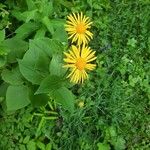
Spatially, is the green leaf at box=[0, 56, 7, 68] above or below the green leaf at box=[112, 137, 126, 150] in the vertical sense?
above

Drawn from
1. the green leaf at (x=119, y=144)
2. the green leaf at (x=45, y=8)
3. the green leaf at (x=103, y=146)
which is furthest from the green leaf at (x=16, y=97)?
the green leaf at (x=119, y=144)

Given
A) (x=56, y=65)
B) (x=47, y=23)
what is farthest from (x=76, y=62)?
(x=47, y=23)

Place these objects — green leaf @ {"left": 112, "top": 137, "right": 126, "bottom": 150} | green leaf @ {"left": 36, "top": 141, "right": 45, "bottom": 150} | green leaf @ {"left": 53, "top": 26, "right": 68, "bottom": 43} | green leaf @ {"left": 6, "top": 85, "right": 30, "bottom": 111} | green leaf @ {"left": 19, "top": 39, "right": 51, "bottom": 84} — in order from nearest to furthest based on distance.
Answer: green leaf @ {"left": 19, "top": 39, "right": 51, "bottom": 84}, green leaf @ {"left": 6, "top": 85, "right": 30, "bottom": 111}, green leaf @ {"left": 53, "top": 26, "right": 68, "bottom": 43}, green leaf @ {"left": 36, "top": 141, "right": 45, "bottom": 150}, green leaf @ {"left": 112, "top": 137, "right": 126, "bottom": 150}

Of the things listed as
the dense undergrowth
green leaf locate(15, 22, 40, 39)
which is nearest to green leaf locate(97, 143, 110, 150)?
the dense undergrowth

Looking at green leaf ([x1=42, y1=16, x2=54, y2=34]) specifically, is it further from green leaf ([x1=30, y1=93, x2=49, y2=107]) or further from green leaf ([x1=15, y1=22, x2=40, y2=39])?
green leaf ([x1=30, y1=93, x2=49, y2=107])

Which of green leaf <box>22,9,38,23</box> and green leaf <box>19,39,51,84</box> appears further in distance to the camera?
green leaf <box>22,9,38,23</box>

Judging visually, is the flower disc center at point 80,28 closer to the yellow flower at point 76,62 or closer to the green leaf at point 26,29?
the yellow flower at point 76,62

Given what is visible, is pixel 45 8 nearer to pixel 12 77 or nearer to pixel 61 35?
pixel 61 35
